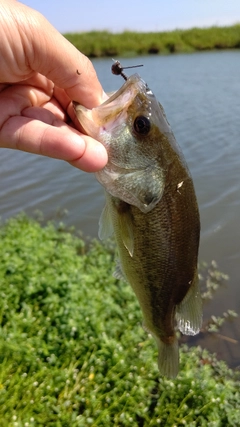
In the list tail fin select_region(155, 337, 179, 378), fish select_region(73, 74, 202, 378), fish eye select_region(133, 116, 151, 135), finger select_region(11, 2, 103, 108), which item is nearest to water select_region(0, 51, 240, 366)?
tail fin select_region(155, 337, 179, 378)

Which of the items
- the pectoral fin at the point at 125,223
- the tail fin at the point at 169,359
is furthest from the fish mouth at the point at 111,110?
the tail fin at the point at 169,359

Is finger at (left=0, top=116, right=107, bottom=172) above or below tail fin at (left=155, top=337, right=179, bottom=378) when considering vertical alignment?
above

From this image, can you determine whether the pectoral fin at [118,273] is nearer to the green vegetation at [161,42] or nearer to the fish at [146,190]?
the fish at [146,190]

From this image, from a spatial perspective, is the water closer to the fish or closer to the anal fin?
the anal fin

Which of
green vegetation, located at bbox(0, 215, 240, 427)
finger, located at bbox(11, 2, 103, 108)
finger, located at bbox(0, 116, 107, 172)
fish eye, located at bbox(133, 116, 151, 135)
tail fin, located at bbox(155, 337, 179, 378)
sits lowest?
green vegetation, located at bbox(0, 215, 240, 427)

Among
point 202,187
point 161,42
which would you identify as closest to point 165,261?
point 202,187

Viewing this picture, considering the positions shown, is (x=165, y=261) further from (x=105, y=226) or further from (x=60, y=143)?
(x=60, y=143)

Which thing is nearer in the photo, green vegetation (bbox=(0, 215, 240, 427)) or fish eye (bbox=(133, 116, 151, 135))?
fish eye (bbox=(133, 116, 151, 135))
